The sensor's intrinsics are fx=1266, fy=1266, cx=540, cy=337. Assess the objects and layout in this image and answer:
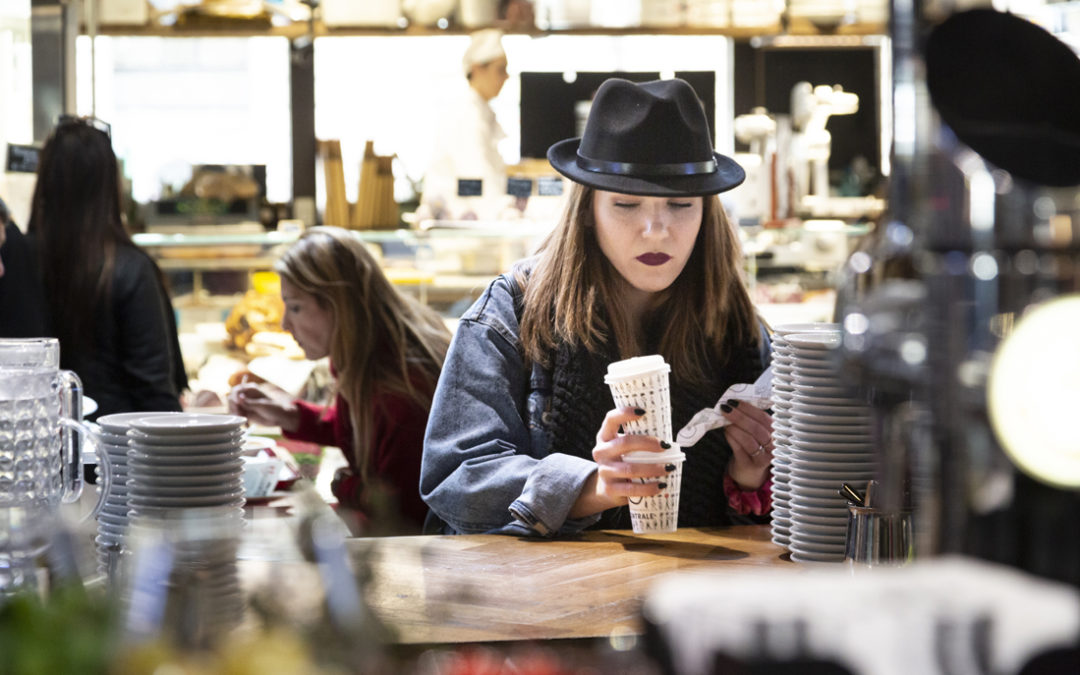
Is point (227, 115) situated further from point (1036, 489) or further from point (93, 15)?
point (1036, 489)

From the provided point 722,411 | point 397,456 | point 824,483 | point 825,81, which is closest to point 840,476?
point 824,483

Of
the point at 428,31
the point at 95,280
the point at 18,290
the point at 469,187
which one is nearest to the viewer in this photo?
the point at 18,290

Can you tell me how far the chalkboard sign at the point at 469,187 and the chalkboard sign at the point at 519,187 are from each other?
0.36 feet

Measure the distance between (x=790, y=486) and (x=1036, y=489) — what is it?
3.75 ft

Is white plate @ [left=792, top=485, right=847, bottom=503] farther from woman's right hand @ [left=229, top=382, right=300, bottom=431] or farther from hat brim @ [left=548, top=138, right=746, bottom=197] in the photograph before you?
woman's right hand @ [left=229, top=382, right=300, bottom=431]

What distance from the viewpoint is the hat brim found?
2.55 m

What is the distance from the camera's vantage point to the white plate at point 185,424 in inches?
69.4

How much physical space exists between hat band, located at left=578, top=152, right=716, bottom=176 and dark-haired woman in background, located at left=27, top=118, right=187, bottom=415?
1804mm

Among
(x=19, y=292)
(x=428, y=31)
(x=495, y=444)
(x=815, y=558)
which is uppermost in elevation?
(x=428, y=31)

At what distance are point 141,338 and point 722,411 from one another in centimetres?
217

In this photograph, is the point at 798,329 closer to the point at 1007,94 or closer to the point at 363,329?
the point at 1007,94

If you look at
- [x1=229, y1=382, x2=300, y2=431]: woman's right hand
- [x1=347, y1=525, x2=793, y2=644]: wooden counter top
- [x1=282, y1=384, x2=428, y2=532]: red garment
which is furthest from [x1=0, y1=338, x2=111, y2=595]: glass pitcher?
[x1=229, y1=382, x2=300, y2=431]: woman's right hand

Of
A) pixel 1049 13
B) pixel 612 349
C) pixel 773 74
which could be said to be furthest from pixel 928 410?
pixel 773 74

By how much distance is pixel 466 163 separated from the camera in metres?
4.61
